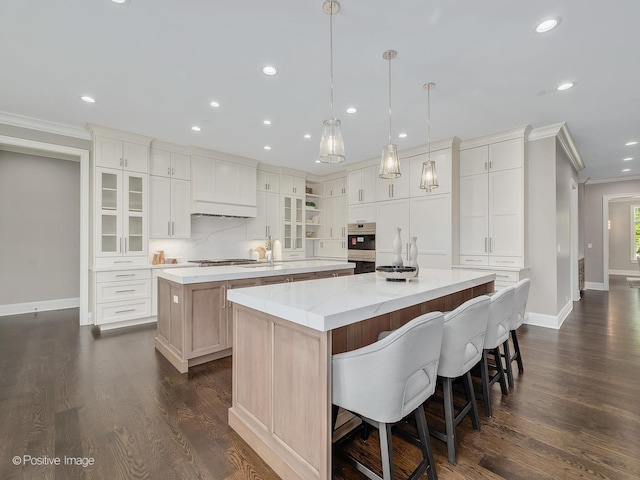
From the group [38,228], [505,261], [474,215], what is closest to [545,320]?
[505,261]

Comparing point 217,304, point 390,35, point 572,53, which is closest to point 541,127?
point 572,53

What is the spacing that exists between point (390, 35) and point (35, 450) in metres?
3.55

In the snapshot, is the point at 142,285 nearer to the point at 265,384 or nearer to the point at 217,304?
the point at 217,304

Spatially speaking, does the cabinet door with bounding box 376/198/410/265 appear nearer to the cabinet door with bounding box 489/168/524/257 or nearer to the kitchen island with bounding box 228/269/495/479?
the cabinet door with bounding box 489/168/524/257

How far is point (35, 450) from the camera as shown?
5.64ft

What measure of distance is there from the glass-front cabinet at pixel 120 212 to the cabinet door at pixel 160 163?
0.71 ft

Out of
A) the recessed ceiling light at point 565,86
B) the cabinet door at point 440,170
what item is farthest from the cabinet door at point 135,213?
the recessed ceiling light at point 565,86

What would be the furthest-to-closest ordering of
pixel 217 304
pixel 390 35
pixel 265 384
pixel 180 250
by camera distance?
pixel 180 250 < pixel 217 304 < pixel 390 35 < pixel 265 384

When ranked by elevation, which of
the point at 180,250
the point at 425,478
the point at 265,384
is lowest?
the point at 425,478

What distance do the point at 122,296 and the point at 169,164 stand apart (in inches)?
84.7

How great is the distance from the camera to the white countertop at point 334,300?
4.39 feet

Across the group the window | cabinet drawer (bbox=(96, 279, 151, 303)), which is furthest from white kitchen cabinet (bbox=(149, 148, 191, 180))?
the window

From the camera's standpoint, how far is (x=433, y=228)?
4836 millimetres

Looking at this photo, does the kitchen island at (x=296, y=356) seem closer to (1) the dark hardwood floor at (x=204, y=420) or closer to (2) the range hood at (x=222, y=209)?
(1) the dark hardwood floor at (x=204, y=420)
